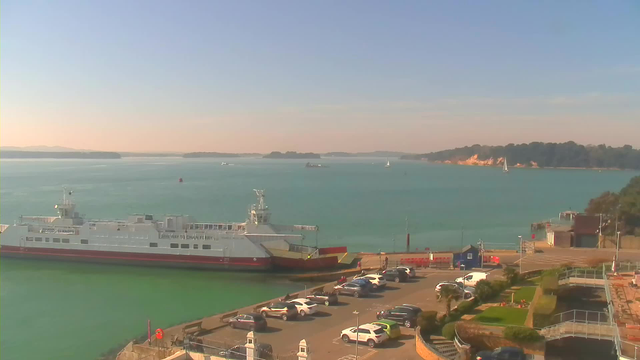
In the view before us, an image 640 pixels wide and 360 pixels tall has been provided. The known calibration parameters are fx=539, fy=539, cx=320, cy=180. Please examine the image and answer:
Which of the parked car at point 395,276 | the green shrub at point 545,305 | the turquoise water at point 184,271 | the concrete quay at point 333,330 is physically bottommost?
the turquoise water at point 184,271

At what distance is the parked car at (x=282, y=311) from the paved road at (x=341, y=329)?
0.62 feet

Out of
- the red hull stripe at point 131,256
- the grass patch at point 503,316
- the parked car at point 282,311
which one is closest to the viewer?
the grass patch at point 503,316

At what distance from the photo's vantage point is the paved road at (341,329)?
1303cm

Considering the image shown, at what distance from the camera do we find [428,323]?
1366cm

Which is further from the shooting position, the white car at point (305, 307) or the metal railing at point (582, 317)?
the white car at point (305, 307)

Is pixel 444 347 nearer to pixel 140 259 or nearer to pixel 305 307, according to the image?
pixel 305 307

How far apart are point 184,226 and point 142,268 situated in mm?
3480

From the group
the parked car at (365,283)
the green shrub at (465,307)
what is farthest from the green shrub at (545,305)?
the parked car at (365,283)

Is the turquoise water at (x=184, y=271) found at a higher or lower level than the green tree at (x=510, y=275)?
lower

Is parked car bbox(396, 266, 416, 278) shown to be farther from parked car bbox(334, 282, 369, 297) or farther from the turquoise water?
the turquoise water

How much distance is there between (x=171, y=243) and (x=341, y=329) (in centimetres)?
1939

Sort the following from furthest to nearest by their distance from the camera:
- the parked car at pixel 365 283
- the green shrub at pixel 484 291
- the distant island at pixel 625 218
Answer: the distant island at pixel 625 218 → the parked car at pixel 365 283 → the green shrub at pixel 484 291

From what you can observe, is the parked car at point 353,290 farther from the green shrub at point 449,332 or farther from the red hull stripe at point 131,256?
the red hull stripe at point 131,256

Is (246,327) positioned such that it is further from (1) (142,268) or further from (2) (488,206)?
(2) (488,206)
